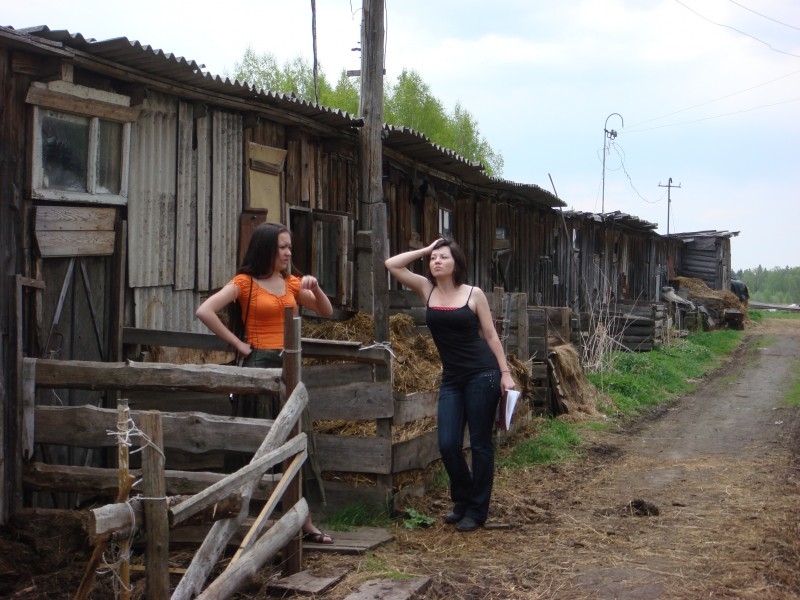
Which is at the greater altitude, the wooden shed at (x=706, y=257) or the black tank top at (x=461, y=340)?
the wooden shed at (x=706, y=257)

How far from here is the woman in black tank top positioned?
5.73m

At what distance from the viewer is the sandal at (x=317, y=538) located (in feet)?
17.3

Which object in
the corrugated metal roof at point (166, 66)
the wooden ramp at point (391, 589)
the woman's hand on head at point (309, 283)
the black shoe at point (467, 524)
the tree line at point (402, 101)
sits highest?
the tree line at point (402, 101)

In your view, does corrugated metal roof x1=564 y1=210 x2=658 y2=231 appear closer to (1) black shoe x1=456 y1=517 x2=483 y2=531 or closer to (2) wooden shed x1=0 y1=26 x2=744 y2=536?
(2) wooden shed x1=0 y1=26 x2=744 y2=536

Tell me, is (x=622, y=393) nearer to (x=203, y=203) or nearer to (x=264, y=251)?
(x=203, y=203)

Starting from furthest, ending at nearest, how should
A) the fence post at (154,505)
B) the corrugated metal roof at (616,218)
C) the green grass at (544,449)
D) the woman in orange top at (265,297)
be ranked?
1. the corrugated metal roof at (616,218)
2. the green grass at (544,449)
3. the woman in orange top at (265,297)
4. the fence post at (154,505)

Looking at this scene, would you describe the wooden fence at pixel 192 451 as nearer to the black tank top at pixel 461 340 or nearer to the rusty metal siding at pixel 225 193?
the black tank top at pixel 461 340

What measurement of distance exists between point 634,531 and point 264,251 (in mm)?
3115

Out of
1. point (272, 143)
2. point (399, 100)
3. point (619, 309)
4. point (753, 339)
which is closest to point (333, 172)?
point (272, 143)

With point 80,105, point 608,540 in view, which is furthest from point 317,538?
point 80,105

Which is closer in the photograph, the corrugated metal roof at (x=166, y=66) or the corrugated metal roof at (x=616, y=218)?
the corrugated metal roof at (x=166, y=66)

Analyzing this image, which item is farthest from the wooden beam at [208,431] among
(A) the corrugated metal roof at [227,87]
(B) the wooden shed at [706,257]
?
(B) the wooden shed at [706,257]

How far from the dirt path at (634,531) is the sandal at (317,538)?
0.56ft

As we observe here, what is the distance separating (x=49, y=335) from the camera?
582 cm
